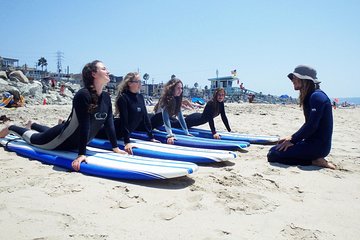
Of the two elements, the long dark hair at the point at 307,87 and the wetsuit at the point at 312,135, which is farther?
the long dark hair at the point at 307,87

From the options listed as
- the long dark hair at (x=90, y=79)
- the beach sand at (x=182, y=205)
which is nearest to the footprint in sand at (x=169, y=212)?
the beach sand at (x=182, y=205)

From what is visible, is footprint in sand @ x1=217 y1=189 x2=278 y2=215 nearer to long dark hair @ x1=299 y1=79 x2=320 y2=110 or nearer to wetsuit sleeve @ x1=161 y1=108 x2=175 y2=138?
long dark hair @ x1=299 y1=79 x2=320 y2=110

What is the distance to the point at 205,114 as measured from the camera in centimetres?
676

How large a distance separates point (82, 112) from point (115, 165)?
2.67ft

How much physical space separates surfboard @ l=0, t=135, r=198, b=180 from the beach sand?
10 cm

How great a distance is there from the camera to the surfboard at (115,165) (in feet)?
9.80

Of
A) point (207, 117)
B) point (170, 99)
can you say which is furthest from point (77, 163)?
point (207, 117)

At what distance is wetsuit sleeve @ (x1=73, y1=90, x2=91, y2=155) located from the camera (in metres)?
3.45

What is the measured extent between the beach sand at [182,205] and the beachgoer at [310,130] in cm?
37

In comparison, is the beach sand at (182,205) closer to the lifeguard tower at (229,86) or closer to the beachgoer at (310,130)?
the beachgoer at (310,130)

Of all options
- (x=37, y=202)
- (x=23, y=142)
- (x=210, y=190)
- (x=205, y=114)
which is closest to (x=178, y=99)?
(x=205, y=114)

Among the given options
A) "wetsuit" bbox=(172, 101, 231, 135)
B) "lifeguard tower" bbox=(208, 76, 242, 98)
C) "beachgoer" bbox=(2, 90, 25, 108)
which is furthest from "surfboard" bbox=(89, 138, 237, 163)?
"lifeguard tower" bbox=(208, 76, 242, 98)

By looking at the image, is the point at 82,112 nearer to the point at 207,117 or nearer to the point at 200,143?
the point at 200,143

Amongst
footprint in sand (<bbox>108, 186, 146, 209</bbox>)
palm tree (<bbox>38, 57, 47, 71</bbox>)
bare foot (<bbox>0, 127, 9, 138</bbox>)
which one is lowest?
footprint in sand (<bbox>108, 186, 146, 209</bbox>)
